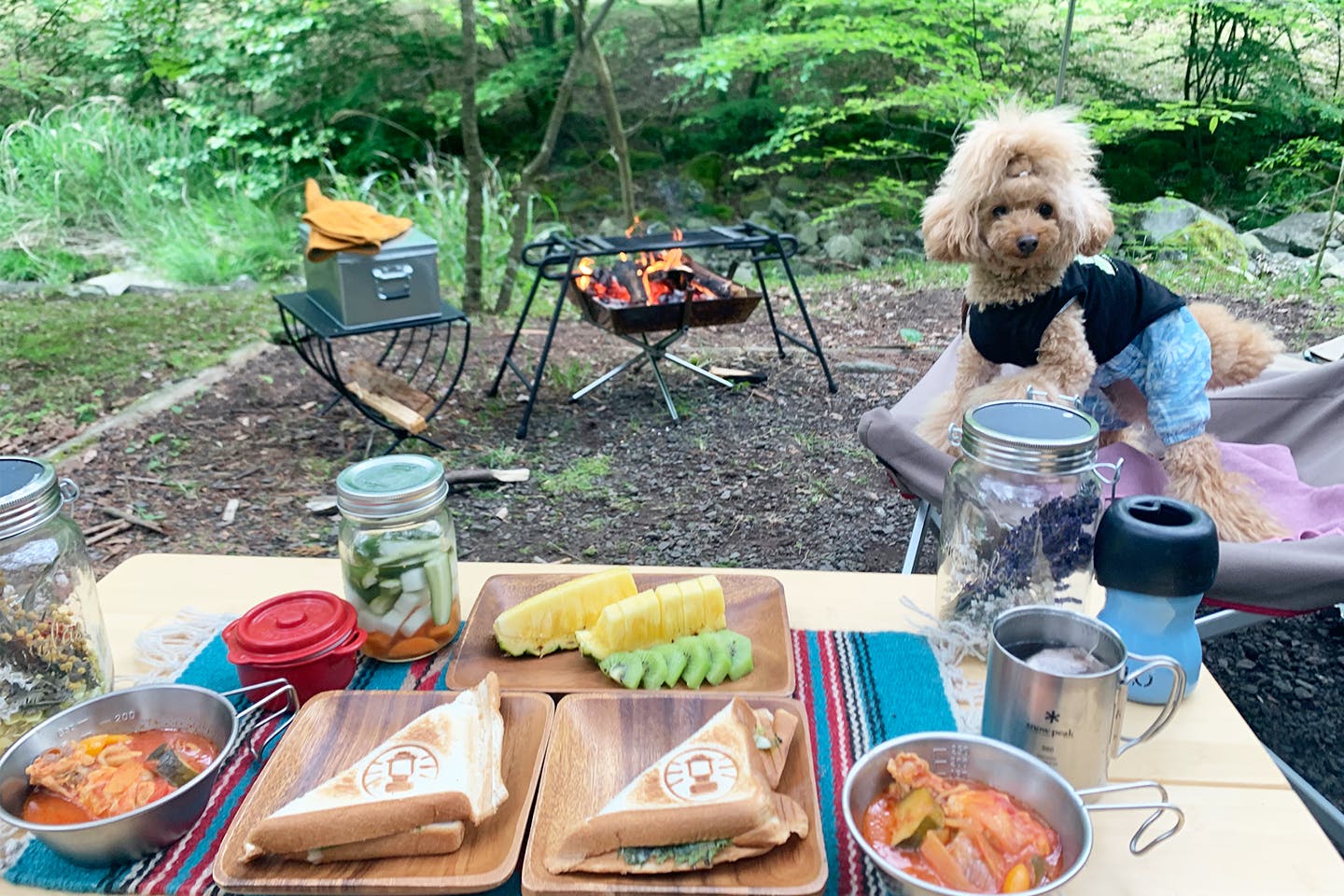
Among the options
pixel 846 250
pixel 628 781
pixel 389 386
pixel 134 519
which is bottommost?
pixel 846 250

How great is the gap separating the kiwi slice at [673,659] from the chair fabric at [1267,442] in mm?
965

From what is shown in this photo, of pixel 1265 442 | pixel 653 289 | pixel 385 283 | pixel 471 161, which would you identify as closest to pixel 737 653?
pixel 1265 442

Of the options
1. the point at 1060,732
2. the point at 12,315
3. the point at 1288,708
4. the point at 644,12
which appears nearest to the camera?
the point at 1060,732

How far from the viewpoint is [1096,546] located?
54.8 inches

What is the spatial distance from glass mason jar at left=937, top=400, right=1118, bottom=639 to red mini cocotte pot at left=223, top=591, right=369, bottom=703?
0.97m

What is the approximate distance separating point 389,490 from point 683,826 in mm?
642

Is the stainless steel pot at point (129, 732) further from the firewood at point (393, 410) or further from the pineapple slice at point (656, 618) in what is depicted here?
the firewood at point (393, 410)

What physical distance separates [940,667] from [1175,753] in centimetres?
34

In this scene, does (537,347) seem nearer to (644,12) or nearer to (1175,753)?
(1175,753)

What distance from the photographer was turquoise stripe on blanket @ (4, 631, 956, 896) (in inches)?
43.8

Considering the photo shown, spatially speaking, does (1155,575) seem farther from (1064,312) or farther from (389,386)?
(389,386)

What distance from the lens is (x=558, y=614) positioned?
4.98 feet

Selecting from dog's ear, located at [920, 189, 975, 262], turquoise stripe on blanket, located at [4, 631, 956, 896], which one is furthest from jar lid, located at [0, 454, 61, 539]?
dog's ear, located at [920, 189, 975, 262]

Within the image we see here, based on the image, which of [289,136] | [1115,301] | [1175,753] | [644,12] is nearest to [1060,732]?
[1175,753]
